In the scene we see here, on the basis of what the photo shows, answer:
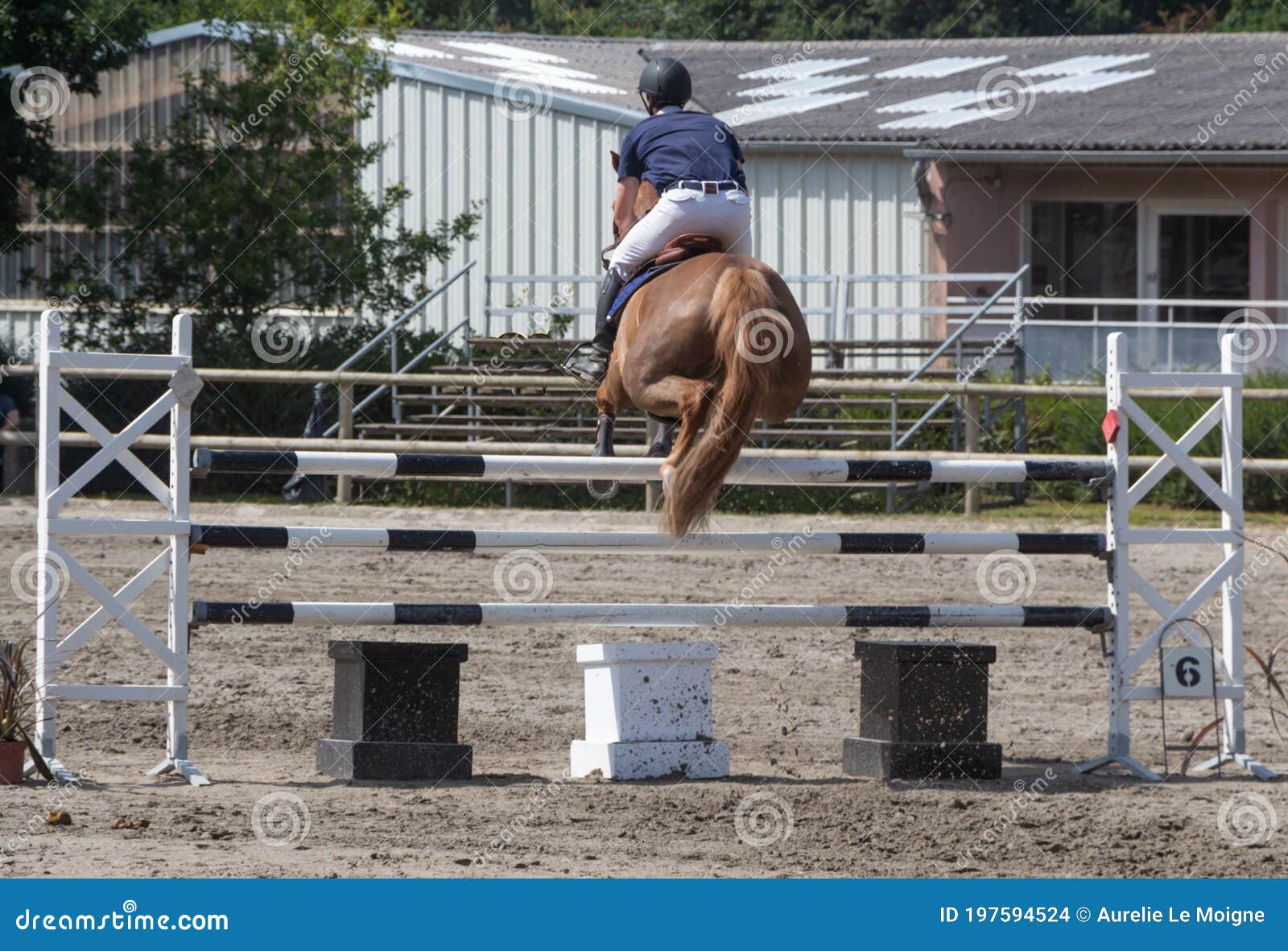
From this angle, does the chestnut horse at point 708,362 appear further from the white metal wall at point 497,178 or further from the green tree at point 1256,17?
the green tree at point 1256,17

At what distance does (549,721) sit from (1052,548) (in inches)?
94.1

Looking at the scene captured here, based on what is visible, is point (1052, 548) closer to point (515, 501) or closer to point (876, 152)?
point (515, 501)

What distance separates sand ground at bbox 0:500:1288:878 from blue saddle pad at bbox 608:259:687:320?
73.5 inches

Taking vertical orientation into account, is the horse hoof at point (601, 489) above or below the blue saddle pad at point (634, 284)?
below

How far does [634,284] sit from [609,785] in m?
1.97

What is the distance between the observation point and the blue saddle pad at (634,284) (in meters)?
7.00

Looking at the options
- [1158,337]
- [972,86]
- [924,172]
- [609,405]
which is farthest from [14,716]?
Answer: [972,86]

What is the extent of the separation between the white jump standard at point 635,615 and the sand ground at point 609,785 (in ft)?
1.99

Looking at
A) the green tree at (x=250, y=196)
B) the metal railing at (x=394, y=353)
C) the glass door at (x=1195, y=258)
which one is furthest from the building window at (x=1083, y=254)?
the green tree at (x=250, y=196)

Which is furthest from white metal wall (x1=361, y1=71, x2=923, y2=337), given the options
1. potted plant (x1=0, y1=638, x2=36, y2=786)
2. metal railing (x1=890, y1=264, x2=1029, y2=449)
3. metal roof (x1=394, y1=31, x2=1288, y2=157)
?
potted plant (x1=0, y1=638, x2=36, y2=786)

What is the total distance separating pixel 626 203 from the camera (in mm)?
7277

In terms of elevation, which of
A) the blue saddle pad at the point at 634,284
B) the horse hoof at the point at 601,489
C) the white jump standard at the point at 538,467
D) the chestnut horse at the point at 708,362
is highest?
the blue saddle pad at the point at 634,284

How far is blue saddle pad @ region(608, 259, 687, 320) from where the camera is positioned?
700 cm

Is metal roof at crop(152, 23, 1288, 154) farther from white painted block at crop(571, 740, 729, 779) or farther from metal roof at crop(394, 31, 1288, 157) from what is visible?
white painted block at crop(571, 740, 729, 779)
